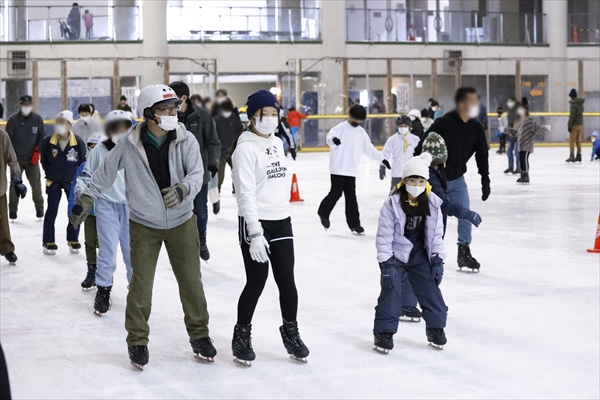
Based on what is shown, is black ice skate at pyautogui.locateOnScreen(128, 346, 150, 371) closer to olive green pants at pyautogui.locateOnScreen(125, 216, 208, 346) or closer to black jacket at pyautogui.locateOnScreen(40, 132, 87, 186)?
olive green pants at pyautogui.locateOnScreen(125, 216, 208, 346)

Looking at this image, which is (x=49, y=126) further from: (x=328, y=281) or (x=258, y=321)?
(x=328, y=281)

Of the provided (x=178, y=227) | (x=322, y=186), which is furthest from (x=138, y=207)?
(x=322, y=186)

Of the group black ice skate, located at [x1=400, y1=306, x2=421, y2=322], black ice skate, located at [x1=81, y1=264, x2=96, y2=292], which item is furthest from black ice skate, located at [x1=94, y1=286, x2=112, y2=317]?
black ice skate, located at [x1=400, y1=306, x2=421, y2=322]

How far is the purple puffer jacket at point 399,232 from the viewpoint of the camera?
5.86m

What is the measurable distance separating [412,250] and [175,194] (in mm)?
1524

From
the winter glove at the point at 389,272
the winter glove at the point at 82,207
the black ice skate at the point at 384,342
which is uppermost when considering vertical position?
the winter glove at the point at 82,207

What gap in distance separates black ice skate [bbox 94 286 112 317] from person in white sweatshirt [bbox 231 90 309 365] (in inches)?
67.7

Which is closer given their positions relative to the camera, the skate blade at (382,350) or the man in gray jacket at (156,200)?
the man in gray jacket at (156,200)

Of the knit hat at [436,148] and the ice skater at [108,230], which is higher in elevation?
the knit hat at [436,148]

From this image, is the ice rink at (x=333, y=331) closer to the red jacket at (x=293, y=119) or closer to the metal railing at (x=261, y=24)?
the red jacket at (x=293, y=119)

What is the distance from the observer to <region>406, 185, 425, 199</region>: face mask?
5773 millimetres

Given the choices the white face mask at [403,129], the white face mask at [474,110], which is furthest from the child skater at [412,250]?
the white face mask at [403,129]

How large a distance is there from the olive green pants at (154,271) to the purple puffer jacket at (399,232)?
107cm

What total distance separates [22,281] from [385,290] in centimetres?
402
